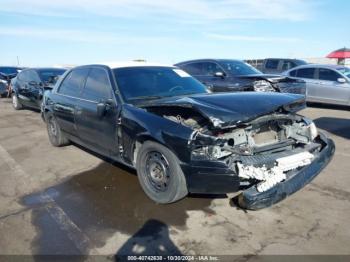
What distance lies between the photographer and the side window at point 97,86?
479 centimetres

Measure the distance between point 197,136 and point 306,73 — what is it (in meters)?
9.92

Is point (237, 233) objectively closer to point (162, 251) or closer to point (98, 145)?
point (162, 251)

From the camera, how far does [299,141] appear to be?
4324 millimetres

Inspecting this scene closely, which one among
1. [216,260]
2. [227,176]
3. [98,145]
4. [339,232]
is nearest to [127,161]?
[98,145]

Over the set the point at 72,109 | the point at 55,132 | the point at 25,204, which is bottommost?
the point at 25,204

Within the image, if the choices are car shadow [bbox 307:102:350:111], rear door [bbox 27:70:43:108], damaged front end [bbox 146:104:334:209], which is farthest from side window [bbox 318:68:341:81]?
rear door [bbox 27:70:43:108]

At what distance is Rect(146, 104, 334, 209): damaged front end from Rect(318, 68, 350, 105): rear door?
7597mm

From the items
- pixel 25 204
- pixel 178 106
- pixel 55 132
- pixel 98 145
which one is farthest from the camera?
pixel 55 132

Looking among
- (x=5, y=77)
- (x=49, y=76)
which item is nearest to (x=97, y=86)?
(x=49, y=76)

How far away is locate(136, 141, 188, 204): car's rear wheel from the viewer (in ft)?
12.0

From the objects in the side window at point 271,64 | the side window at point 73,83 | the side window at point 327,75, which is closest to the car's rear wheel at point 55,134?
the side window at point 73,83

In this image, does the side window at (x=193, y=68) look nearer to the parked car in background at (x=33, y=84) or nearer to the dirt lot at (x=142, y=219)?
the parked car in background at (x=33, y=84)

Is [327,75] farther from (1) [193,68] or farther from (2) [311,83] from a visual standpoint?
(1) [193,68]

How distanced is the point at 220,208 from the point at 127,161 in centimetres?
137
